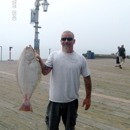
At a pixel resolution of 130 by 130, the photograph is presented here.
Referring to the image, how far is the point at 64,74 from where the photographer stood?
2518 millimetres

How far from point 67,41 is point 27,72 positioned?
632mm

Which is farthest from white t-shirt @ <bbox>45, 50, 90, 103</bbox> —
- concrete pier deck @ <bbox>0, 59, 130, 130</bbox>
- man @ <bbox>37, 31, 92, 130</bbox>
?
concrete pier deck @ <bbox>0, 59, 130, 130</bbox>

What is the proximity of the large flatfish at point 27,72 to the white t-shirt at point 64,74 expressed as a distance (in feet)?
0.70

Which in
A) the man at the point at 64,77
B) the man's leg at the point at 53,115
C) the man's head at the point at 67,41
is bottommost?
the man's leg at the point at 53,115

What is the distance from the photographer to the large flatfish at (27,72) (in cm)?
231

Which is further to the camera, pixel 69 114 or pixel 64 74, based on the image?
pixel 69 114

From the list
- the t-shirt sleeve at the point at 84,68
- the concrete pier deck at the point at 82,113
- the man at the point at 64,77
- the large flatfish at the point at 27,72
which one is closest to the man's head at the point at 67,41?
the man at the point at 64,77

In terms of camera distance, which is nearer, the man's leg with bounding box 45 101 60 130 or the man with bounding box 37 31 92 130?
the man with bounding box 37 31 92 130

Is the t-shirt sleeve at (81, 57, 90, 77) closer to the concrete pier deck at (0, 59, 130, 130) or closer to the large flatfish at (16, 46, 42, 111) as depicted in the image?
the large flatfish at (16, 46, 42, 111)

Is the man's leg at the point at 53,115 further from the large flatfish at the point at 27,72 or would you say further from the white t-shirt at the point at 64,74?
the large flatfish at the point at 27,72

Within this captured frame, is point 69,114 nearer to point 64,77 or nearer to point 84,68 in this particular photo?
point 64,77

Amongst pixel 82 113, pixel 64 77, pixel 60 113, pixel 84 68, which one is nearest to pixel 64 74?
pixel 64 77

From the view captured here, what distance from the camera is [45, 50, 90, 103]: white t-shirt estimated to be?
99.1 inches

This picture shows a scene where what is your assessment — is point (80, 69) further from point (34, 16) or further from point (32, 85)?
point (34, 16)
